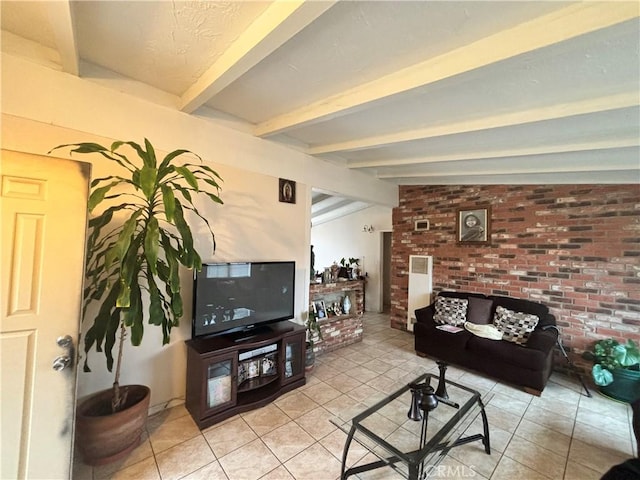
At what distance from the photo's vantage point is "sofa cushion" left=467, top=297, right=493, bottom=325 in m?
3.50

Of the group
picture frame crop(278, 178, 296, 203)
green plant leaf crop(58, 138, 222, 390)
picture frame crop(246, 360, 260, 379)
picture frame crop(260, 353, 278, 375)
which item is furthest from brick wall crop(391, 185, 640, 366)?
green plant leaf crop(58, 138, 222, 390)

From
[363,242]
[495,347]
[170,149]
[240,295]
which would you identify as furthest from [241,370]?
[363,242]

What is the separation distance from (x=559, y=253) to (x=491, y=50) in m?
3.08

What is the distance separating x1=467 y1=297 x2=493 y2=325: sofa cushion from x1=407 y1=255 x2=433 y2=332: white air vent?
2.73 ft

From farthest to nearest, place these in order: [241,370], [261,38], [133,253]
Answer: [241,370] < [133,253] < [261,38]

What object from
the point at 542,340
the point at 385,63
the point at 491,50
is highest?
the point at 385,63

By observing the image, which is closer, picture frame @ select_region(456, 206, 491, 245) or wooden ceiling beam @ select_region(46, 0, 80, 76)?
wooden ceiling beam @ select_region(46, 0, 80, 76)

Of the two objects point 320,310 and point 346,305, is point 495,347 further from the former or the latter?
point 320,310

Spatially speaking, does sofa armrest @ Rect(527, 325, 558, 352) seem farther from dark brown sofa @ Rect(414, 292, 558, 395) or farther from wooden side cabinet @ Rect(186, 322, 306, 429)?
wooden side cabinet @ Rect(186, 322, 306, 429)

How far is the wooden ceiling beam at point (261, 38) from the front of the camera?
1202 mm

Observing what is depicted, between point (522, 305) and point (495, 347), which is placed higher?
point (522, 305)

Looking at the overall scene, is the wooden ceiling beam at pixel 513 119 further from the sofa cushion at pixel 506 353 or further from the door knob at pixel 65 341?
the door knob at pixel 65 341

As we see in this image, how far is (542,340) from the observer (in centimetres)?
285

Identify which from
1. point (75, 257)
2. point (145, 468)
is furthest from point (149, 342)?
point (75, 257)
